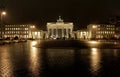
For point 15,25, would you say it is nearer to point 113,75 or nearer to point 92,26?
point 92,26

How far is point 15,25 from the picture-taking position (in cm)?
19388

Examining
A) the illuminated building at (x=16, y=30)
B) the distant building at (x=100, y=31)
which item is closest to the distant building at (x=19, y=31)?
the illuminated building at (x=16, y=30)

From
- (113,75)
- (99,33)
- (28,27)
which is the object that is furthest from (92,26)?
(113,75)

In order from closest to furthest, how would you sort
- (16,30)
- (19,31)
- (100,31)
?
→ (100,31) < (19,31) < (16,30)

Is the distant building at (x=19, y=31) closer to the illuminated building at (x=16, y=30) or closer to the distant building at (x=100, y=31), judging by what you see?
the illuminated building at (x=16, y=30)

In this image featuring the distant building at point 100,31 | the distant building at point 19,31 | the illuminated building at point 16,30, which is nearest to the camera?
the distant building at point 100,31

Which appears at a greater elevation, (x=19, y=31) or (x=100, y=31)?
(x=19, y=31)

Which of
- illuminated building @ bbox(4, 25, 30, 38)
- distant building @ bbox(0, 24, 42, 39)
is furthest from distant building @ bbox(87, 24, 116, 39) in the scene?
illuminated building @ bbox(4, 25, 30, 38)

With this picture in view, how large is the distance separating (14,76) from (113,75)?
506cm

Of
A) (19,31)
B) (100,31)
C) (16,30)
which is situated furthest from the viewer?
(16,30)

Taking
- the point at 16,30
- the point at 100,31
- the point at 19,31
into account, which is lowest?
the point at 100,31

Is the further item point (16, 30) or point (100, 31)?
point (16, 30)

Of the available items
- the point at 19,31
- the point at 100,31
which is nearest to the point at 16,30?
the point at 19,31

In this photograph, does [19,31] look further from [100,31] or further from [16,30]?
[100,31]
